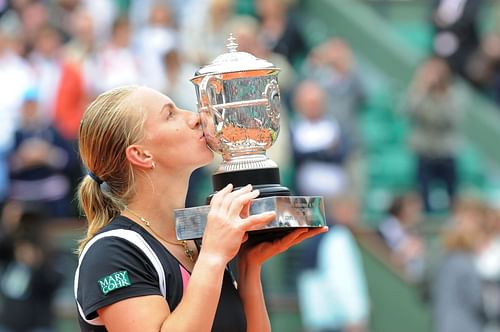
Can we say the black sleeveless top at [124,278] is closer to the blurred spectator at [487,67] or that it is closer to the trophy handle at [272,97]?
the trophy handle at [272,97]

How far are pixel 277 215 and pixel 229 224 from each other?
134mm

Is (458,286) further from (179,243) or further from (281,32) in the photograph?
(179,243)

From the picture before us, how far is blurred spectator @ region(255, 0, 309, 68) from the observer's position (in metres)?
12.3

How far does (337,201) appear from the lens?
32.9 ft

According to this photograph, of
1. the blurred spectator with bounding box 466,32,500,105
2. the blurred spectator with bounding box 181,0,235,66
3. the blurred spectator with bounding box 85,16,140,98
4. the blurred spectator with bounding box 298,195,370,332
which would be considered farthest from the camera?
the blurred spectator with bounding box 466,32,500,105

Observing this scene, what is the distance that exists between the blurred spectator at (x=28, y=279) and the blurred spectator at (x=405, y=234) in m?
3.08

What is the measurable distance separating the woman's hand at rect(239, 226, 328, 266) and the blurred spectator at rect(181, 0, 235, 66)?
7.37 meters

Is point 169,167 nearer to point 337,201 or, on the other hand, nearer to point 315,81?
point 337,201

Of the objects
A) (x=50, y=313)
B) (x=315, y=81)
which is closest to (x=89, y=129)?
(x=50, y=313)

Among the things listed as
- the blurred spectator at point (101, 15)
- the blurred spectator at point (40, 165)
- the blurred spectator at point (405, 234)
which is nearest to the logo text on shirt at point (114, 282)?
the blurred spectator at point (40, 165)

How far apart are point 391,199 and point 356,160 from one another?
0.46m

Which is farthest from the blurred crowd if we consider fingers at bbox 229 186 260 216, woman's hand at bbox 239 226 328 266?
fingers at bbox 229 186 260 216

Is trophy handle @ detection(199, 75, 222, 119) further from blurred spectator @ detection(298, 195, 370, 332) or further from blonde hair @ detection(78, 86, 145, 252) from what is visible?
blurred spectator @ detection(298, 195, 370, 332)

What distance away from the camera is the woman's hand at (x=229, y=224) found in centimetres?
328
